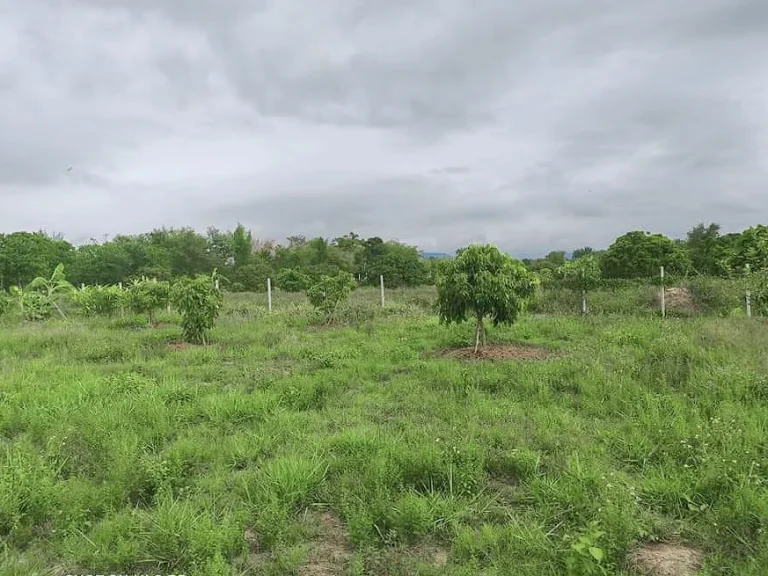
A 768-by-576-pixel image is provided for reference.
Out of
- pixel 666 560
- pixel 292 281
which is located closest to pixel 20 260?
pixel 292 281

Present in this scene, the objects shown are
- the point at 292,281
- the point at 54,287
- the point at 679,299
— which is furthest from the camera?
the point at 292,281

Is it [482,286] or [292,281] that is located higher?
[292,281]

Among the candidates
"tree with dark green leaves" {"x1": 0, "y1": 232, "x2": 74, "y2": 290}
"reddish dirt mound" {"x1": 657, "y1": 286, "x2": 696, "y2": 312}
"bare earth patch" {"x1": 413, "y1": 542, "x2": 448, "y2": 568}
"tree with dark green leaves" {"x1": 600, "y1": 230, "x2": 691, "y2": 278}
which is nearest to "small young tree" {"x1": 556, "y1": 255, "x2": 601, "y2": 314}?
"reddish dirt mound" {"x1": 657, "y1": 286, "x2": 696, "y2": 312}

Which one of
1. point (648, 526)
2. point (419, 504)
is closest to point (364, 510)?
point (419, 504)

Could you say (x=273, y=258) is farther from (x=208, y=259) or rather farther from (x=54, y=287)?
(x=54, y=287)

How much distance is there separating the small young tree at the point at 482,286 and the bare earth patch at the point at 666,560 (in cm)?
516

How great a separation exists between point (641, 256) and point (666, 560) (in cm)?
3174

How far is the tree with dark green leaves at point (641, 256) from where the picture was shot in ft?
94.6

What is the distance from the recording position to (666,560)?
2.59 metres

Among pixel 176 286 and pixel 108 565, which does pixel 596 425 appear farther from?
pixel 176 286

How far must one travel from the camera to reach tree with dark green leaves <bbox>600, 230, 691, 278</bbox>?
94.6ft

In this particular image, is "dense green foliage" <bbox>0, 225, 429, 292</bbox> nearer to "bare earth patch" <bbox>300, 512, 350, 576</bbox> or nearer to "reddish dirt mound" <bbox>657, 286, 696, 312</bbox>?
"reddish dirt mound" <bbox>657, 286, 696, 312</bbox>

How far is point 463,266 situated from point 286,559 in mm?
5955

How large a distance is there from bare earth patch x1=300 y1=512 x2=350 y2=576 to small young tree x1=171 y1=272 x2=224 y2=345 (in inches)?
291
